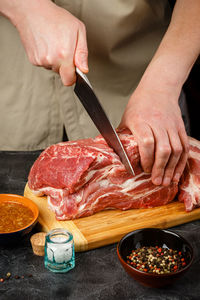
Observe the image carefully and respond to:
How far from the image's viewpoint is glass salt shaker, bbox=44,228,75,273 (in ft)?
6.12

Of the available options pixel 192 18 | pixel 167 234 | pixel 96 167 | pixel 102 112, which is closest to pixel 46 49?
pixel 102 112

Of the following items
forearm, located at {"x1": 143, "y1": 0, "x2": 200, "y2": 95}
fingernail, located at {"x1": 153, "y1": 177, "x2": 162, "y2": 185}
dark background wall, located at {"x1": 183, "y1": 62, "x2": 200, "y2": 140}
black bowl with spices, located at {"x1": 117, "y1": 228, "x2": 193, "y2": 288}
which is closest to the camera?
black bowl with spices, located at {"x1": 117, "y1": 228, "x2": 193, "y2": 288}

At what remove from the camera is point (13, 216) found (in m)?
2.11

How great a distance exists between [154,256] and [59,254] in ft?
1.37

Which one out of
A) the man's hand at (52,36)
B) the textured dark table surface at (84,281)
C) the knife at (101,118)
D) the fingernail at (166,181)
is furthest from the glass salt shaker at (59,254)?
the man's hand at (52,36)

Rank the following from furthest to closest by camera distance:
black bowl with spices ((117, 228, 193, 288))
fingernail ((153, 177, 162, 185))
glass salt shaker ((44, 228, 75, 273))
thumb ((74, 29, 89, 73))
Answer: fingernail ((153, 177, 162, 185)) → thumb ((74, 29, 89, 73)) → glass salt shaker ((44, 228, 75, 273)) → black bowl with spices ((117, 228, 193, 288))

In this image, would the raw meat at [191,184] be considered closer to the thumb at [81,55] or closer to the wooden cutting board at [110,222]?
the wooden cutting board at [110,222]

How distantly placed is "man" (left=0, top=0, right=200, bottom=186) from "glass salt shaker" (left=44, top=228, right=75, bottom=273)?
64 cm

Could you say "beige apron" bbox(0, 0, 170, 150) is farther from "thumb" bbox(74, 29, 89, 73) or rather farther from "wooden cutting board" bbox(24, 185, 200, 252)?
"wooden cutting board" bbox(24, 185, 200, 252)

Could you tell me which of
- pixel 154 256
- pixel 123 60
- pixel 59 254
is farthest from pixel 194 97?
pixel 59 254

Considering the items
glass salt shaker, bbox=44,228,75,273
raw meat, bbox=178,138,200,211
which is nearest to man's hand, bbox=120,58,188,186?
raw meat, bbox=178,138,200,211

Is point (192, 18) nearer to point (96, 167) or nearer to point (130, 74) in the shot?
point (130, 74)

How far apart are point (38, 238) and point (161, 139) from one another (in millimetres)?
778

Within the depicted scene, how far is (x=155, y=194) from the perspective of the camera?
239cm
